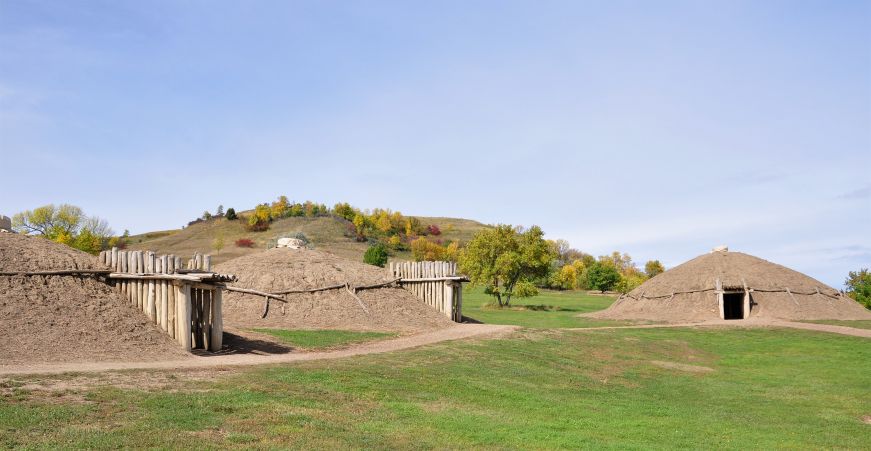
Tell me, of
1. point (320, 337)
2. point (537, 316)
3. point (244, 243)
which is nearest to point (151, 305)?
point (320, 337)

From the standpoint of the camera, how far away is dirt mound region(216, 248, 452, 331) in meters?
28.2

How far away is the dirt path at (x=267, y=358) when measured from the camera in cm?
1455

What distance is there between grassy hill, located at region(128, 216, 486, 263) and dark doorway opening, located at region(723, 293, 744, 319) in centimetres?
5363

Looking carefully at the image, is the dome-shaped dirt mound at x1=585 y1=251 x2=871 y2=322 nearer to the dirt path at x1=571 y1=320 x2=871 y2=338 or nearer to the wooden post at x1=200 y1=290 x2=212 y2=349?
the dirt path at x1=571 y1=320 x2=871 y2=338

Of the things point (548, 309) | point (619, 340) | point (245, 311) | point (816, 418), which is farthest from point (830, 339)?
point (245, 311)

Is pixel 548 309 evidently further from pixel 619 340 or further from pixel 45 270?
pixel 45 270

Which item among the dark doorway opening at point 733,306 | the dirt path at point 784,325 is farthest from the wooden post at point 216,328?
the dark doorway opening at point 733,306

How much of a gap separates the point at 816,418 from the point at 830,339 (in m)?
18.8

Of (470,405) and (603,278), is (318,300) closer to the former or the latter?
(470,405)

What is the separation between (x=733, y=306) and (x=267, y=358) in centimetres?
3778

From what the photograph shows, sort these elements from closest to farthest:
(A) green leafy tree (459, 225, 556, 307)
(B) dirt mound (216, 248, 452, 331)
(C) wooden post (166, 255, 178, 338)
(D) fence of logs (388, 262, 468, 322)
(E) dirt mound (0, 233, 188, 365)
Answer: (E) dirt mound (0, 233, 188, 365) → (C) wooden post (166, 255, 178, 338) → (B) dirt mound (216, 248, 452, 331) → (D) fence of logs (388, 262, 468, 322) → (A) green leafy tree (459, 225, 556, 307)

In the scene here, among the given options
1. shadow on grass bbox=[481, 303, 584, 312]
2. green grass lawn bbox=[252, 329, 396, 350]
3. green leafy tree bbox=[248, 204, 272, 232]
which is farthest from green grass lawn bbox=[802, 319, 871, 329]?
green leafy tree bbox=[248, 204, 272, 232]

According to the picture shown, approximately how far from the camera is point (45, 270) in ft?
62.6

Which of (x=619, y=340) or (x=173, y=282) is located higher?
(x=173, y=282)
